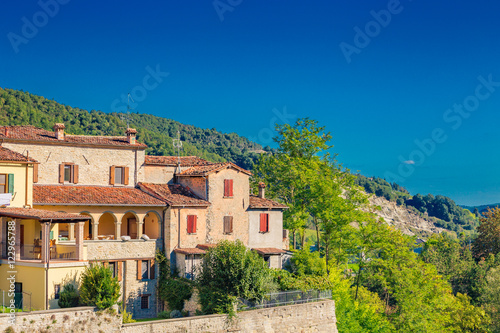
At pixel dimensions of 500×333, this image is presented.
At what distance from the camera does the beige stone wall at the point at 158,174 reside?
4072 centimetres

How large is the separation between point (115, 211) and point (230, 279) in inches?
367

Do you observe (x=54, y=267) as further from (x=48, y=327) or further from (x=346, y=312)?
(x=346, y=312)

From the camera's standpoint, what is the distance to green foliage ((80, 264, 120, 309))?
88.8 ft

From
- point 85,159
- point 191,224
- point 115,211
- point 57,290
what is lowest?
point 57,290

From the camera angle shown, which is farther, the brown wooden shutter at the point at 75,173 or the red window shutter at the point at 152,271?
the brown wooden shutter at the point at 75,173

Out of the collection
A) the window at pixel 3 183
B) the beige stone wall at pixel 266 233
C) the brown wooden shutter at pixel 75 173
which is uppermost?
the brown wooden shutter at pixel 75 173

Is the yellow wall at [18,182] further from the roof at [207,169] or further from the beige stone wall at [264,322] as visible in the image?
the roof at [207,169]

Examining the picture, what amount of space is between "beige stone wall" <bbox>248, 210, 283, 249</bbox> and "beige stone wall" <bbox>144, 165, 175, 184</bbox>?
6.45 m

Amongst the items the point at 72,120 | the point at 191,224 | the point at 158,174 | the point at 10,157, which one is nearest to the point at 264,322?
the point at 191,224

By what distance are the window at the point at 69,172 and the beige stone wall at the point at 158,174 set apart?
509 cm

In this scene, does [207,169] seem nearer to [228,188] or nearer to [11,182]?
[228,188]

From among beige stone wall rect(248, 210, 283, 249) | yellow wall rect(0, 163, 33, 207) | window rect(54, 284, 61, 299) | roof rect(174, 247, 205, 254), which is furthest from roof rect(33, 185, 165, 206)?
beige stone wall rect(248, 210, 283, 249)

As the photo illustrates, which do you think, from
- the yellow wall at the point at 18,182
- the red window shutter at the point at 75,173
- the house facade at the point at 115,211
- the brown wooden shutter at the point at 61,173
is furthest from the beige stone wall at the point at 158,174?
the yellow wall at the point at 18,182

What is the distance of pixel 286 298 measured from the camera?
33.1 meters
